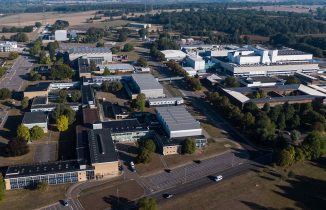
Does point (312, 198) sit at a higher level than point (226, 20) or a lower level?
lower

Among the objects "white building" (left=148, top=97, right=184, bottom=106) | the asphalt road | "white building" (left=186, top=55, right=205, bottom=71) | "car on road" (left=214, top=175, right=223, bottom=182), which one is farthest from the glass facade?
"white building" (left=186, top=55, right=205, bottom=71)

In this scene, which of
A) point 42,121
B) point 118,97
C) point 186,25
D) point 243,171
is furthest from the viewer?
point 186,25

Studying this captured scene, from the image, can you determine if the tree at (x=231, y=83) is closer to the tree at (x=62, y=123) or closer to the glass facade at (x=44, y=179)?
the tree at (x=62, y=123)

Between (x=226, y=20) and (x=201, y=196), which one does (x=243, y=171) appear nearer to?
(x=201, y=196)

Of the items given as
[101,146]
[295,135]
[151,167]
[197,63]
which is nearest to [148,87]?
[197,63]

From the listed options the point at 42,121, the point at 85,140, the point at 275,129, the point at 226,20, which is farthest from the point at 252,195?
the point at 226,20

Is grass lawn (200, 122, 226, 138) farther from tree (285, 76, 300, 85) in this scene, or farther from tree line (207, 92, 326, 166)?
tree (285, 76, 300, 85)
